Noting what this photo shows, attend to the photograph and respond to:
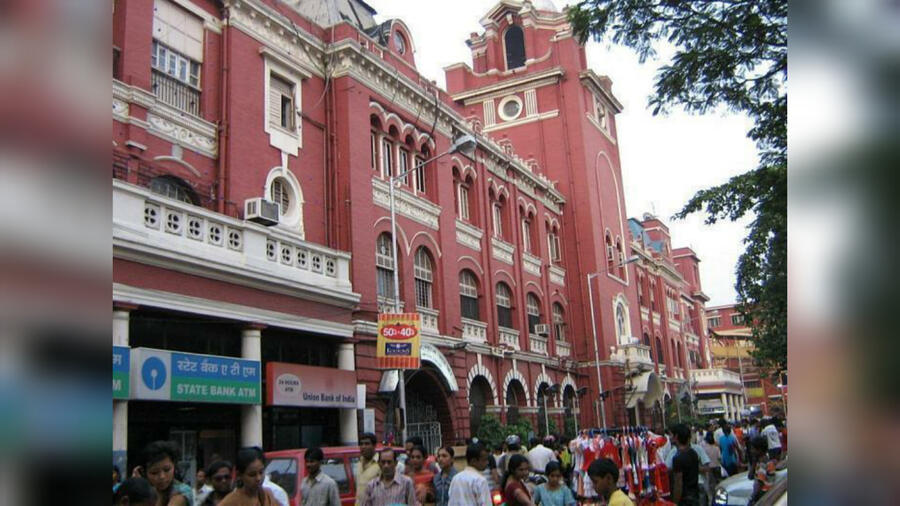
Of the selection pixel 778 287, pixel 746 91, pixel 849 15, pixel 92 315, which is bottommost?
pixel 92 315

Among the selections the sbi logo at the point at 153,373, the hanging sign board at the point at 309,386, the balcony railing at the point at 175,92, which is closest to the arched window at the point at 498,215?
the hanging sign board at the point at 309,386

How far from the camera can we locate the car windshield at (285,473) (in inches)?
367

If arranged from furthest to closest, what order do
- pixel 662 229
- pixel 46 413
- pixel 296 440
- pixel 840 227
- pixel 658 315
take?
pixel 662 229 → pixel 658 315 → pixel 296 440 → pixel 840 227 → pixel 46 413

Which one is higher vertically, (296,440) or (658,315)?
(658,315)

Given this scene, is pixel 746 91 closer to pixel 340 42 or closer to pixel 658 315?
pixel 340 42

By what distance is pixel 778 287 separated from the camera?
49.8 ft

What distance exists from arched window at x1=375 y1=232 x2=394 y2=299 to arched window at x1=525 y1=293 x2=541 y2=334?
10.5 meters

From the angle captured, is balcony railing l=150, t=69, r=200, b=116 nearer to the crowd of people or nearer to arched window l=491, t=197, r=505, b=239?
the crowd of people

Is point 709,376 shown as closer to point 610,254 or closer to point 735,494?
point 610,254

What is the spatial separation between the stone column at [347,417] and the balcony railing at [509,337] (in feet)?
34.2

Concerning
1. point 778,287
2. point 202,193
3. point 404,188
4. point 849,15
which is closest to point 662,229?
point 404,188

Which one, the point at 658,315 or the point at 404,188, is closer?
the point at 404,188

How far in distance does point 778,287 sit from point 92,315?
16.0 m

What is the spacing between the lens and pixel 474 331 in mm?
25281
